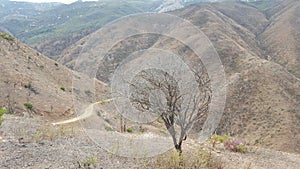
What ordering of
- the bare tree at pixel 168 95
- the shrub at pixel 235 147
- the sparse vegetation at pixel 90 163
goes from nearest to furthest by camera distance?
the sparse vegetation at pixel 90 163, the bare tree at pixel 168 95, the shrub at pixel 235 147

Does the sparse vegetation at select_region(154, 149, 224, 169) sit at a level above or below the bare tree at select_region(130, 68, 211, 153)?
below

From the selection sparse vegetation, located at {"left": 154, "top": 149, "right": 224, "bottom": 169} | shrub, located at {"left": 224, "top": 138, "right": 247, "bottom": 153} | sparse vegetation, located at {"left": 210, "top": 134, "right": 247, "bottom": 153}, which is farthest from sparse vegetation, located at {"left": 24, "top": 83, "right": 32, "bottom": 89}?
sparse vegetation, located at {"left": 154, "top": 149, "right": 224, "bottom": 169}

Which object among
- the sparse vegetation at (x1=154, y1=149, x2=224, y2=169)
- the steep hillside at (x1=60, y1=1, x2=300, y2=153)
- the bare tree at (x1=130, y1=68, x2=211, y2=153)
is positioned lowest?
the steep hillside at (x1=60, y1=1, x2=300, y2=153)

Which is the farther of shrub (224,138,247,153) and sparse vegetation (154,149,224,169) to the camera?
shrub (224,138,247,153)

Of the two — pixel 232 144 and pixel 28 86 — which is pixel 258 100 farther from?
pixel 232 144

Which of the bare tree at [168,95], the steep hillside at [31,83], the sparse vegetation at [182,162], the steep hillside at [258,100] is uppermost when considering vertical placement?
the bare tree at [168,95]

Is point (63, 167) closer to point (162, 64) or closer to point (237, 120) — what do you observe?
point (162, 64)

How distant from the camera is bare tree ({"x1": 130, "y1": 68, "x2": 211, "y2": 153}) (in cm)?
1068

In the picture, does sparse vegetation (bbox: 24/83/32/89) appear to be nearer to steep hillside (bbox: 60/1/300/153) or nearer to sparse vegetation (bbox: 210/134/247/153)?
steep hillside (bbox: 60/1/300/153)

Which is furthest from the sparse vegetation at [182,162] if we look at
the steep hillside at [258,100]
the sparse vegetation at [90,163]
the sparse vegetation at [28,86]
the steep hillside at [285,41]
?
the steep hillside at [285,41]

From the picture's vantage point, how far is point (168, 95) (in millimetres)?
10898

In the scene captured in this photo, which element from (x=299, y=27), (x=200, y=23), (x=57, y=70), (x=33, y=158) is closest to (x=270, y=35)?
(x=299, y=27)

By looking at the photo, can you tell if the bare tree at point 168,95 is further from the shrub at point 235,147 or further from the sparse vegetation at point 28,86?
the sparse vegetation at point 28,86

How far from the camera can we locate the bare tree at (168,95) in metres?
10.7
